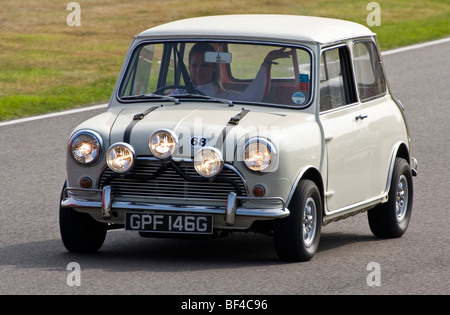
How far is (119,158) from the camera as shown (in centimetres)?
730

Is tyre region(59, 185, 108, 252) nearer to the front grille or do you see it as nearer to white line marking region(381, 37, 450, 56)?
the front grille

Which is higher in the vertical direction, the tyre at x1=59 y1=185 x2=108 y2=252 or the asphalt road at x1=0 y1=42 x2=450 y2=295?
the tyre at x1=59 y1=185 x2=108 y2=252

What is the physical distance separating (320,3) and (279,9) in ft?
5.50

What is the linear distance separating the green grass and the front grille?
23.5ft

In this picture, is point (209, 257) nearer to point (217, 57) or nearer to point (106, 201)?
point (106, 201)

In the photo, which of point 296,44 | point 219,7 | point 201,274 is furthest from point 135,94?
point 219,7

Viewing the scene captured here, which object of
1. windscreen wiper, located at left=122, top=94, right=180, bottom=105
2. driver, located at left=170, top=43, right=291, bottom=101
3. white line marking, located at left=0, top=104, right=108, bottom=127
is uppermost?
driver, located at left=170, top=43, right=291, bottom=101

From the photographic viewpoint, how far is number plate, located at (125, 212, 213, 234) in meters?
7.17

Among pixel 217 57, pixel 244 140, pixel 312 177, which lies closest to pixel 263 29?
pixel 217 57

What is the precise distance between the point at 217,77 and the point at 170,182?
124 centimetres

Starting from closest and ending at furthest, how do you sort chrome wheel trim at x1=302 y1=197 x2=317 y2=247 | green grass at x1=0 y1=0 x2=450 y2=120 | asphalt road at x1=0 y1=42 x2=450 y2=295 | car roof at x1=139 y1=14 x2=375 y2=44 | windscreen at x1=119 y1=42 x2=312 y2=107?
asphalt road at x1=0 y1=42 x2=450 y2=295, chrome wheel trim at x1=302 y1=197 x2=317 y2=247, windscreen at x1=119 y1=42 x2=312 y2=107, car roof at x1=139 y1=14 x2=375 y2=44, green grass at x1=0 y1=0 x2=450 y2=120

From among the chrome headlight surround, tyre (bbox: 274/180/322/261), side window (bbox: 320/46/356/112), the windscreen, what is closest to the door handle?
side window (bbox: 320/46/356/112)

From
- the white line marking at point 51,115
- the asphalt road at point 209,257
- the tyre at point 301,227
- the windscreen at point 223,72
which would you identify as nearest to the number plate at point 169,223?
the asphalt road at point 209,257
